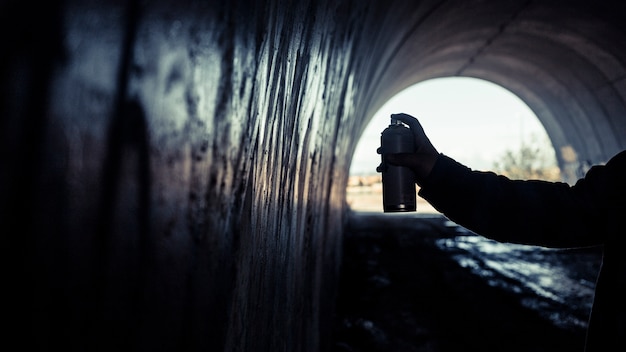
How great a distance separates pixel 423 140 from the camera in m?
2.09

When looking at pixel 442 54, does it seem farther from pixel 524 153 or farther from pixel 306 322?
pixel 524 153

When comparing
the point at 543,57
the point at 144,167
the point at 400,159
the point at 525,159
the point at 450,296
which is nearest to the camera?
the point at 144,167

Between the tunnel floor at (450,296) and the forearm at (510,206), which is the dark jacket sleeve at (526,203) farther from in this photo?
the tunnel floor at (450,296)

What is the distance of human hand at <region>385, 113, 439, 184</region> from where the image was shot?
206 cm

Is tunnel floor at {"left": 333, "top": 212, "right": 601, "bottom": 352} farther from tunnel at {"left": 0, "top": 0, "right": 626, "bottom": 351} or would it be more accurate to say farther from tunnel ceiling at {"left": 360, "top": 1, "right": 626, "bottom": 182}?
tunnel at {"left": 0, "top": 0, "right": 626, "bottom": 351}

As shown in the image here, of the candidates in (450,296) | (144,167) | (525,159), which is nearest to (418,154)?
(144,167)

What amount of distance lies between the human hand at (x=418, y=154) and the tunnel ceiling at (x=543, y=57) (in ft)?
7.90

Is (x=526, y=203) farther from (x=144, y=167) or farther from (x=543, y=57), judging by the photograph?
(x=543, y=57)

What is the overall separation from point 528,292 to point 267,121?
19.9ft

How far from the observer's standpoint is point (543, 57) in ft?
29.0

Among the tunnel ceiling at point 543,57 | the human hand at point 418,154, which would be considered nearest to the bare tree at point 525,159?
the tunnel ceiling at point 543,57

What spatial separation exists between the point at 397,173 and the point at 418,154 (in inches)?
5.0

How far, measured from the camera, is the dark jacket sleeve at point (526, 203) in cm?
207

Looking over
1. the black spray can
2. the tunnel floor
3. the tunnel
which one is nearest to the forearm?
the black spray can
